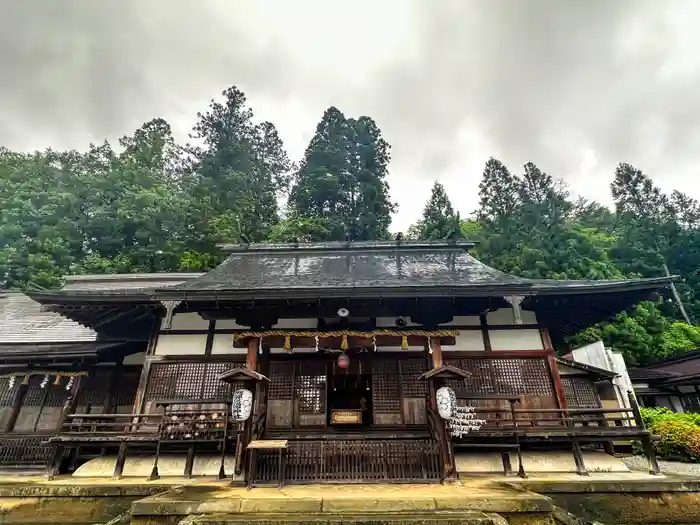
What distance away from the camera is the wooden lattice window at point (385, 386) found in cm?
885

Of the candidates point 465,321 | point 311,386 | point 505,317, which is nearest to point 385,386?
point 311,386

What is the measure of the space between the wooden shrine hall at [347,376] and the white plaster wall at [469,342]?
0.05 meters

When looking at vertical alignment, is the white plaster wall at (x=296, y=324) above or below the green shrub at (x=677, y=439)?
above

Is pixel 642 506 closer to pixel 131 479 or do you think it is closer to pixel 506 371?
pixel 506 371

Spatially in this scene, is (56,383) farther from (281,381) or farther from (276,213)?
(276,213)

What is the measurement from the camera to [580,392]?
13.5 m

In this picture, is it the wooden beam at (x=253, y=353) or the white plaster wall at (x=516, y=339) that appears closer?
the wooden beam at (x=253, y=353)

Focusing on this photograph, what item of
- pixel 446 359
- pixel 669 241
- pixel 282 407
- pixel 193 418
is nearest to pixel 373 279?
pixel 446 359

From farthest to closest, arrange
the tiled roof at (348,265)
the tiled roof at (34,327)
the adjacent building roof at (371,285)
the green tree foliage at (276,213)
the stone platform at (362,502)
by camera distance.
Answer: the green tree foliage at (276,213), the tiled roof at (34,327), the tiled roof at (348,265), the adjacent building roof at (371,285), the stone platform at (362,502)

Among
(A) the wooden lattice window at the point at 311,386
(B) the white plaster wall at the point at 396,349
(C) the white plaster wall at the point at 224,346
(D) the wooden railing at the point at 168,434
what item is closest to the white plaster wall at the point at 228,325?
(C) the white plaster wall at the point at 224,346

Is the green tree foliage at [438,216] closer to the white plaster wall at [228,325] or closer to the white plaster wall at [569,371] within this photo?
the white plaster wall at [569,371]

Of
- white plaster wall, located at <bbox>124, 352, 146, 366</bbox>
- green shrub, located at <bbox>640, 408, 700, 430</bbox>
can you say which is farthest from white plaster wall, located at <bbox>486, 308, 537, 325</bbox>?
white plaster wall, located at <bbox>124, 352, 146, 366</bbox>

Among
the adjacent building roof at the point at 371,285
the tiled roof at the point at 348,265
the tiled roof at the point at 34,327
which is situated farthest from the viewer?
the tiled roof at the point at 34,327

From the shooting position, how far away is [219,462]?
8492 millimetres
